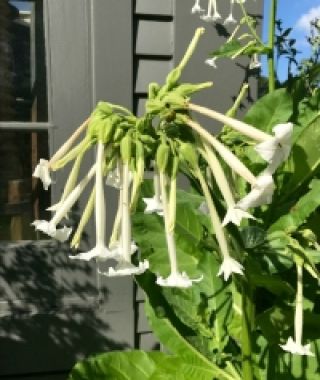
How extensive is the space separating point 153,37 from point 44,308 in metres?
1.10

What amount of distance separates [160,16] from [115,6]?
0.58 ft

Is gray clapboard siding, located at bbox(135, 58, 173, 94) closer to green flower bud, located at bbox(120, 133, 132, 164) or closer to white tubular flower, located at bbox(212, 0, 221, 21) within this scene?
white tubular flower, located at bbox(212, 0, 221, 21)

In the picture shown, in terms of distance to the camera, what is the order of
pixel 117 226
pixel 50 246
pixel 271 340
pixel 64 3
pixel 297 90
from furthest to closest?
1. pixel 50 246
2. pixel 64 3
3. pixel 297 90
4. pixel 271 340
5. pixel 117 226

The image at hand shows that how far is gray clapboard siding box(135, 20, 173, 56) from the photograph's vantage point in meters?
1.95

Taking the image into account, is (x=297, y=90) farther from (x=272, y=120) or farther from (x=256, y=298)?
(x=256, y=298)

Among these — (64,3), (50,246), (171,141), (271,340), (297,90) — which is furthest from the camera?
(50,246)

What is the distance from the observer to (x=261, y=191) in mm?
695

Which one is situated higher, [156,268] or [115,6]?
[115,6]

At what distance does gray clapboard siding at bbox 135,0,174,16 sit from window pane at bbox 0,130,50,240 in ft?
1.90

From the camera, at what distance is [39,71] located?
1958 mm

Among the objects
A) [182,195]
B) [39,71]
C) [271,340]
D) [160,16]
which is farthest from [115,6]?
[271,340]

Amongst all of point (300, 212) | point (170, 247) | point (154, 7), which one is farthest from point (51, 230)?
point (154, 7)

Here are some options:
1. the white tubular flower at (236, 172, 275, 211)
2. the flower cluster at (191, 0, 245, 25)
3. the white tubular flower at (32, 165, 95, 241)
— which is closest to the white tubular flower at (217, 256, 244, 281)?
the white tubular flower at (236, 172, 275, 211)

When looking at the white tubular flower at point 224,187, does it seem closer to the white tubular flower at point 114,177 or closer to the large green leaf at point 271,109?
the white tubular flower at point 114,177
